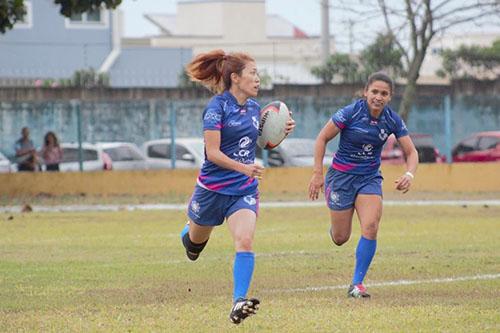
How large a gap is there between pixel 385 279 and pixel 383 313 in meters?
2.97

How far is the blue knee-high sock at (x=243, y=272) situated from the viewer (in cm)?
1040

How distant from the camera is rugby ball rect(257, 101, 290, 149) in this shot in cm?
1160

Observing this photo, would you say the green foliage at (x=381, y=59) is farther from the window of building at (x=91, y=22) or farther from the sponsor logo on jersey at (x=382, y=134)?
the sponsor logo on jersey at (x=382, y=134)

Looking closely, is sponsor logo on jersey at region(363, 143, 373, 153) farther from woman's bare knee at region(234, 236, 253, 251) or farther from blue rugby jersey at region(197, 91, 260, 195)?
woman's bare knee at region(234, 236, 253, 251)

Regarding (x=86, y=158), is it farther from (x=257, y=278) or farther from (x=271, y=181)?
(x=257, y=278)

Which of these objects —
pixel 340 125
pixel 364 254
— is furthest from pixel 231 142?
pixel 364 254

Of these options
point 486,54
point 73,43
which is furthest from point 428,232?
point 73,43

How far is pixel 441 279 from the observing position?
541 inches

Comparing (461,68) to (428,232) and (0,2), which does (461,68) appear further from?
(428,232)

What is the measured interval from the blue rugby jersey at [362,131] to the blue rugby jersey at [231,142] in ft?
6.17

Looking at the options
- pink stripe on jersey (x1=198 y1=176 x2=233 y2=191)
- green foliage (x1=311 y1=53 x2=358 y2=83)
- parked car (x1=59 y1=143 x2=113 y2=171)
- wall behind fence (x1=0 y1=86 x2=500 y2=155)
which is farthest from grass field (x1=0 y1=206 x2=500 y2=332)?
green foliage (x1=311 y1=53 x2=358 y2=83)

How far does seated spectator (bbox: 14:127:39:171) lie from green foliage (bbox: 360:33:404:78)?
1314 cm

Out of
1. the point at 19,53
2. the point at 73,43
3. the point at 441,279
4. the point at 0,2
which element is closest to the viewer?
the point at 441,279

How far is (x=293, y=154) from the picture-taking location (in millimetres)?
35281
